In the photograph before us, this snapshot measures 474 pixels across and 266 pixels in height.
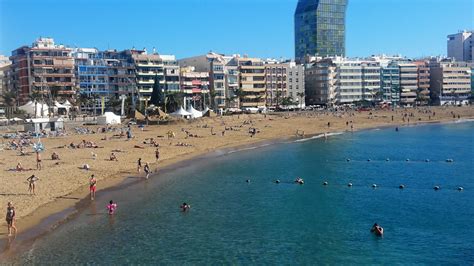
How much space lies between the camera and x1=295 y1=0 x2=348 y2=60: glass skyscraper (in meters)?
194

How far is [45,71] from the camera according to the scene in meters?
105

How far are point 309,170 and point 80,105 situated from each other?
73.0m

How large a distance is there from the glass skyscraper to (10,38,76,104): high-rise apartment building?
10861 centimetres

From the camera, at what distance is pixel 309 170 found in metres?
45.2

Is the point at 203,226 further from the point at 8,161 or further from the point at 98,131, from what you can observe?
the point at 98,131

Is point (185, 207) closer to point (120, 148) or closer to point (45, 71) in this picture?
point (120, 148)

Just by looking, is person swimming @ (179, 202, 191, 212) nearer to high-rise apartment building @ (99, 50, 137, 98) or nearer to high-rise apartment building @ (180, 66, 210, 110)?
high-rise apartment building @ (99, 50, 137, 98)

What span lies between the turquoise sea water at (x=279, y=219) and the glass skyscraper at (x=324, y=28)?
5948 inches

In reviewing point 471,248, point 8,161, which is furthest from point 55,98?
point 471,248

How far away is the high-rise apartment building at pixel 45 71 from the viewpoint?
104 m

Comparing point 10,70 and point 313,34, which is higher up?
point 313,34

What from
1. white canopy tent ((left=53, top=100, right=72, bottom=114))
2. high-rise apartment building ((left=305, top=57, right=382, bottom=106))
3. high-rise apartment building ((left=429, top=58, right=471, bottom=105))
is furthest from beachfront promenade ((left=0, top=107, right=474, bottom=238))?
high-rise apartment building ((left=429, top=58, right=471, bottom=105))

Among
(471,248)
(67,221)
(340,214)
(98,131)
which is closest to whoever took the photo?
(471,248)

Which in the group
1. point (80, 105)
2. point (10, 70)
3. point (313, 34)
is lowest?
point (80, 105)
